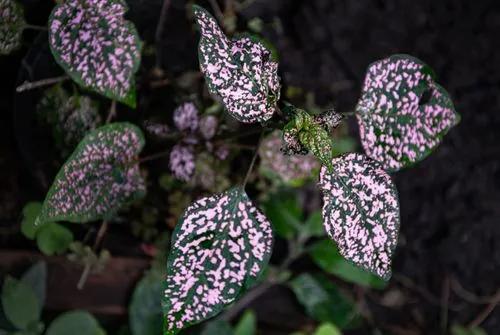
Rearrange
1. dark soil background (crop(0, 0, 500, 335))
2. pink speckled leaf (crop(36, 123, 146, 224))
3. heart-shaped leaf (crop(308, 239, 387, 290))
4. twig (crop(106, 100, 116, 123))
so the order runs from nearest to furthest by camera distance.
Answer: pink speckled leaf (crop(36, 123, 146, 224)) → twig (crop(106, 100, 116, 123)) → heart-shaped leaf (crop(308, 239, 387, 290)) → dark soil background (crop(0, 0, 500, 335))

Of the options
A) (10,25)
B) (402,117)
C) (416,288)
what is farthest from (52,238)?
(416,288)

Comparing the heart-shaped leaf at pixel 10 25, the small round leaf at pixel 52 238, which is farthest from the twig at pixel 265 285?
the heart-shaped leaf at pixel 10 25

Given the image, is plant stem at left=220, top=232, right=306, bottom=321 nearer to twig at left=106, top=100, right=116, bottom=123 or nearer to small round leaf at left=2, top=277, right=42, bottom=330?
small round leaf at left=2, top=277, right=42, bottom=330

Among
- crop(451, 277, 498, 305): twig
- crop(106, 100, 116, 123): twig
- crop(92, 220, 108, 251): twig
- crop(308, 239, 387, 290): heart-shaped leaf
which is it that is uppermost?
crop(106, 100, 116, 123): twig

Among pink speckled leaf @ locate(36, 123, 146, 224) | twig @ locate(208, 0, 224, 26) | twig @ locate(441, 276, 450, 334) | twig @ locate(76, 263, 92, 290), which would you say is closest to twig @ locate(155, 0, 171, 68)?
twig @ locate(208, 0, 224, 26)

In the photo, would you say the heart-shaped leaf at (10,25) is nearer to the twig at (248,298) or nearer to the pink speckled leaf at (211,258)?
the pink speckled leaf at (211,258)

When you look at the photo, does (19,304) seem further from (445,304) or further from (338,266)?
(445,304)
